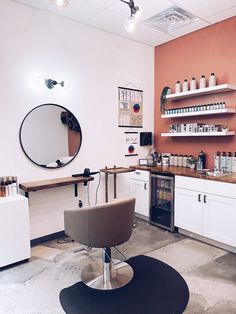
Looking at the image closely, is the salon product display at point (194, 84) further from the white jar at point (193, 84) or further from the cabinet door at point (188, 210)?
the cabinet door at point (188, 210)

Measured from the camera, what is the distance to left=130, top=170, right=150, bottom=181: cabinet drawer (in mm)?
3783

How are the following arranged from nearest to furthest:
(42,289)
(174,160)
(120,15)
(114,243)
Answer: (114,243) < (42,289) < (120,15) < (174,160)

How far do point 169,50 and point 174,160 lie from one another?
182 centimetres

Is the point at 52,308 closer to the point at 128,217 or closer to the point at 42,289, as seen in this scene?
the point at 42,289

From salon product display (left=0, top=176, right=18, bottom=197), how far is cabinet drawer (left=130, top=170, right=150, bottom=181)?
73.6 inches

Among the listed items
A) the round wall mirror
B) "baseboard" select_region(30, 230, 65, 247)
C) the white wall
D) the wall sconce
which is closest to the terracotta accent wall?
the white wall

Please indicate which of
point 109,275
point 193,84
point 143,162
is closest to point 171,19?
point 193,84

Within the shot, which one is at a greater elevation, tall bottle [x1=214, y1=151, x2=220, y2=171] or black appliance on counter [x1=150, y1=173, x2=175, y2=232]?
tall bottle [x1=214, y1=151, x2=220, y2=171]

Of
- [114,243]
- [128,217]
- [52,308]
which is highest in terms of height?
[128,217]

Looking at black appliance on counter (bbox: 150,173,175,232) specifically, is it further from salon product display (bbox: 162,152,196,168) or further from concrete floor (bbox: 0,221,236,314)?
salon product display (bbox: 162,152,196,168)

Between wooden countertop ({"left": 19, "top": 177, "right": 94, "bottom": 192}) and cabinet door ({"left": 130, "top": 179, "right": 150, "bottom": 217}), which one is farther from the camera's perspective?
cabinet door ({"left": 130, "top": 179, "right": 150, "bottom": 217})

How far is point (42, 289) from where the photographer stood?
2.17 meters

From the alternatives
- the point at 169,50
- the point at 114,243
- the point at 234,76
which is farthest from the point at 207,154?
the point at 114,243

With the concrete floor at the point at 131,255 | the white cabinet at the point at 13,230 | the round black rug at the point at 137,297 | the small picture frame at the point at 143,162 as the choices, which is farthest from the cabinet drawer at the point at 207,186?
the white cabinet at the point at 13,230
